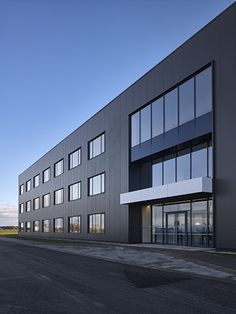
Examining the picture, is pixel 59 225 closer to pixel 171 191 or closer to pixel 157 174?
pixel 157 174

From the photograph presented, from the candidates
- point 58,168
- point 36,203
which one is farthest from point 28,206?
point 58,168

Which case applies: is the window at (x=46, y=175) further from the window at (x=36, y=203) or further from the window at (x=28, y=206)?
the window at (x=28, y=206)

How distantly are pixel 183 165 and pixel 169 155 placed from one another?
75.8 inches

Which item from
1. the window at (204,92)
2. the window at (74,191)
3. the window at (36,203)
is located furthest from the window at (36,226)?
the window at (204,92)

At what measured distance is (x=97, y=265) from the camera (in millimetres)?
15648

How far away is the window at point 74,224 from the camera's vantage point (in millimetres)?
41225

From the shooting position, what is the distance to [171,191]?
77.4 ft

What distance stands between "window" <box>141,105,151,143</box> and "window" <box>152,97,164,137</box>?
0.52 metres

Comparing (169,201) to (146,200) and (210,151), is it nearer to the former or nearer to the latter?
(146,200)

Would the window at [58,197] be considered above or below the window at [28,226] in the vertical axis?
above

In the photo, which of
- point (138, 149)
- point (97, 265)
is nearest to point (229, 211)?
point (97, 265)

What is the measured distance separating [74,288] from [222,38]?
49.3ft

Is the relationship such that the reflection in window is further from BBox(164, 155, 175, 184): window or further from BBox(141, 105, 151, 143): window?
BBox(164, 155, 175, 184): window

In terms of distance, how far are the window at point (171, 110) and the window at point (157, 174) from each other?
3.20 m
